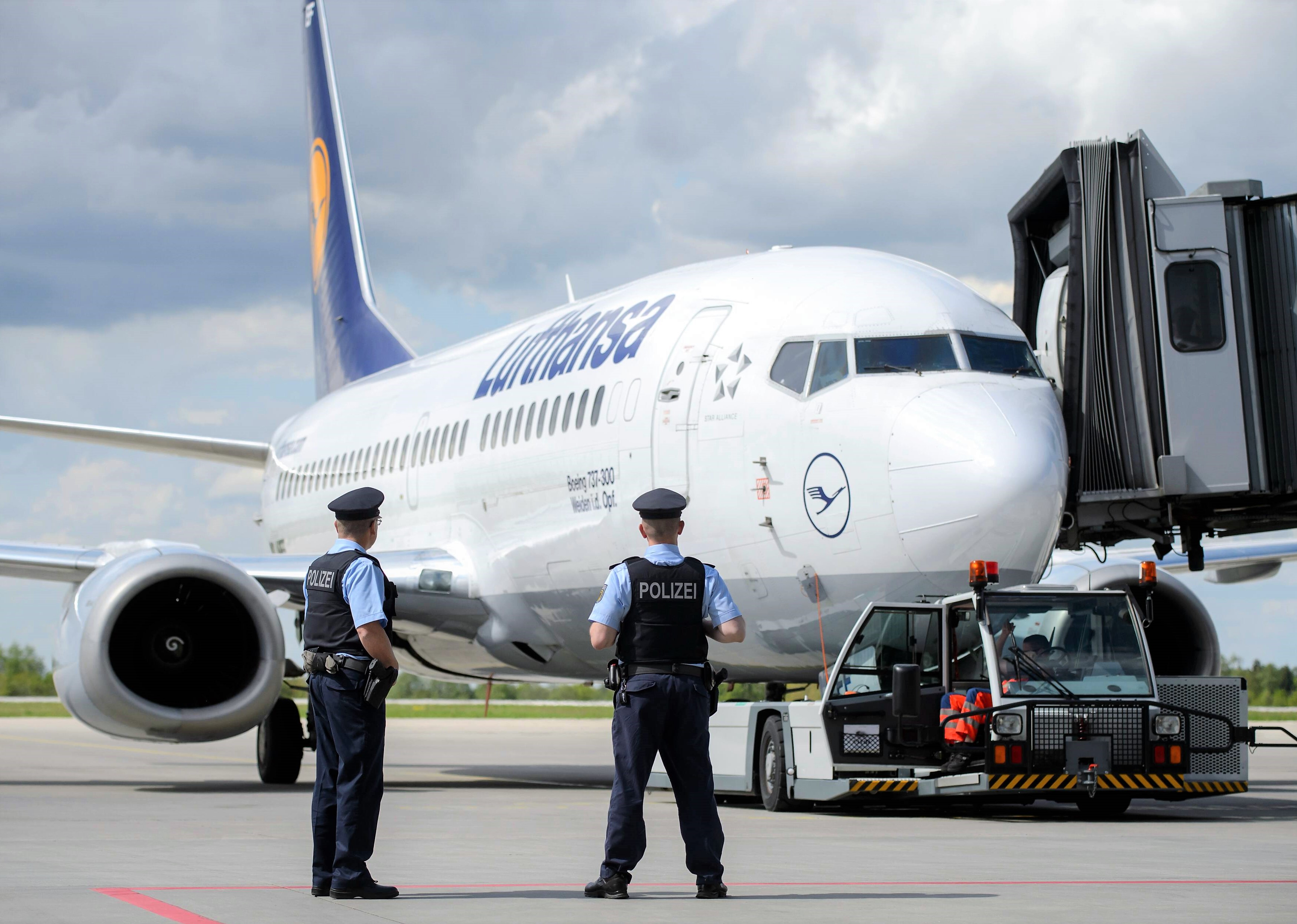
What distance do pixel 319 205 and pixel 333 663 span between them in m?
20.7

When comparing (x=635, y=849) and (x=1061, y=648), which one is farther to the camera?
(x=1061, y=648)

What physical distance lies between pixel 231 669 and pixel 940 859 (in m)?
8.27

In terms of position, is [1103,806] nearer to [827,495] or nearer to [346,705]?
[827,495]

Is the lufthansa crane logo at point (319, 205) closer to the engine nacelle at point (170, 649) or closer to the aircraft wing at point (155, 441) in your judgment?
the aircraft wing at point (155, 441)

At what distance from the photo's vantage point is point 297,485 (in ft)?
68.1

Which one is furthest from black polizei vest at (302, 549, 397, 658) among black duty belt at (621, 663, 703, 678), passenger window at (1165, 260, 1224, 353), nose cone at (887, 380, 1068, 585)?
passenger window at (1165, 260, 1224, 353)

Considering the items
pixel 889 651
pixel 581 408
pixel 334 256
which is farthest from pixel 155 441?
pixel 889 651

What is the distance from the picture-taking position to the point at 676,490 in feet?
40.0

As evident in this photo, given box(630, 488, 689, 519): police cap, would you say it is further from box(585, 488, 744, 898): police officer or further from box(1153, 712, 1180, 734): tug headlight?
box(1153, 712, 1180, 734): tug headlight

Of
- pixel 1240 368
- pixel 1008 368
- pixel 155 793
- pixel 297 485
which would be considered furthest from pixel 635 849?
pixel 297 485

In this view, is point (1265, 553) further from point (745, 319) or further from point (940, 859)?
point (940, 859)

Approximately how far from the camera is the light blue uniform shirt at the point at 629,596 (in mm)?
6602

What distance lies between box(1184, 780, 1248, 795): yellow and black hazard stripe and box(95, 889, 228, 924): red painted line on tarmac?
636 centimetres

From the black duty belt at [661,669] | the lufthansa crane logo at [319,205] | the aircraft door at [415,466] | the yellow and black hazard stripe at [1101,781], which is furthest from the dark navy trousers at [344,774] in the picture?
the lufthansa crane logo at [319,205]
